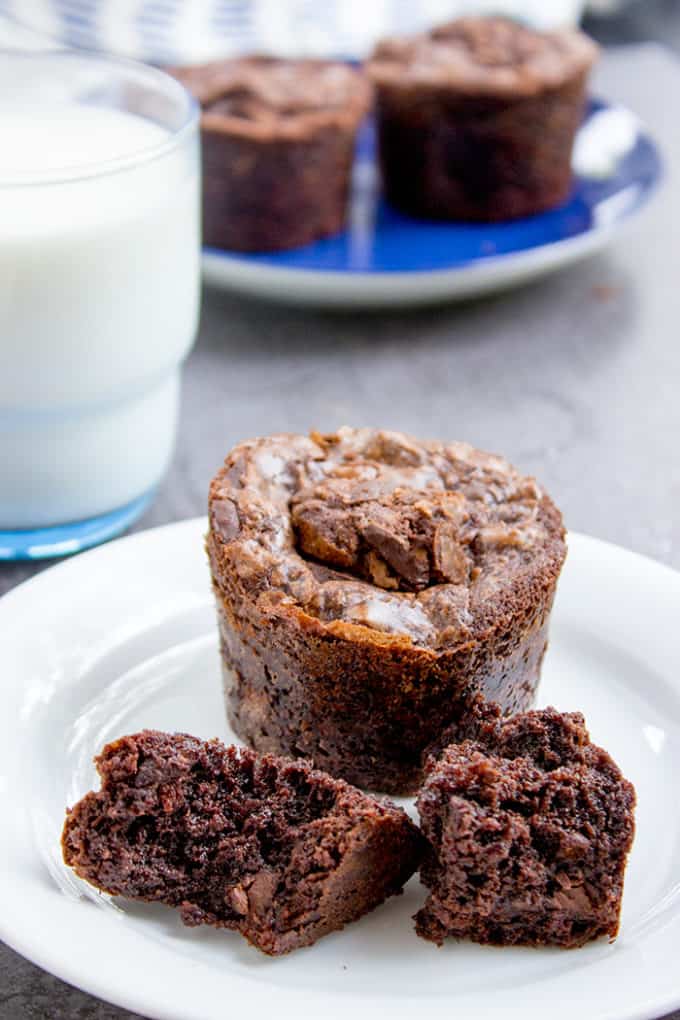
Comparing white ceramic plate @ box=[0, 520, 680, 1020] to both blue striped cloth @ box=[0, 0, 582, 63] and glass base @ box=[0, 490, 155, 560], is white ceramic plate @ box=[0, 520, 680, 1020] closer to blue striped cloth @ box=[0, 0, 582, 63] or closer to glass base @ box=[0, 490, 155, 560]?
glass base @ box=[0, 490, 155, 560]

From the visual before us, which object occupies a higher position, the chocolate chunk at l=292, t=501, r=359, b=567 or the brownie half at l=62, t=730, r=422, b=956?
the chocolate chunk at l=292, t=501, r=359, b=567

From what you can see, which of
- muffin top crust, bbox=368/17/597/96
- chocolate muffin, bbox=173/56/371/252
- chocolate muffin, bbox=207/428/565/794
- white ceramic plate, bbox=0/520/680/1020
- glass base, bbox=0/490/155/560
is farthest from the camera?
muffin top crust, bbox=368/17/597/96

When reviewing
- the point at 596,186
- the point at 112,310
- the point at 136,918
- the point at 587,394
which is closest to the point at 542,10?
the point at 596,186

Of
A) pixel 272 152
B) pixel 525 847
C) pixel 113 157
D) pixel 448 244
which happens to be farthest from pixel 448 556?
pixel 448 244

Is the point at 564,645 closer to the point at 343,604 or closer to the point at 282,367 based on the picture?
the point at 343,604

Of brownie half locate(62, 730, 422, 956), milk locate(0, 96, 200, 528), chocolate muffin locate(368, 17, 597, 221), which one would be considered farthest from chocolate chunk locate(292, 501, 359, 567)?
chocolate muffin locate(368, 17, 597, 221)

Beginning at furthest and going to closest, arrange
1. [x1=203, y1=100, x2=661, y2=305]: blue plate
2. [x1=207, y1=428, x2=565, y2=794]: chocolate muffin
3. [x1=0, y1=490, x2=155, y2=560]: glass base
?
[x1=203, y1=100, x2=661, y2=305]: blue plate, [x1=0, y1=490, x2=155, y2=560]: glass base, [x1=207, y1=428, x2=565, y2=794]: chocolate muffin

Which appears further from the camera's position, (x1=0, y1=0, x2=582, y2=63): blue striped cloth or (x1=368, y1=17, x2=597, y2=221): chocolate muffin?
(x1=0, y1=0, x2=582, y2=63): blue striped cloth
